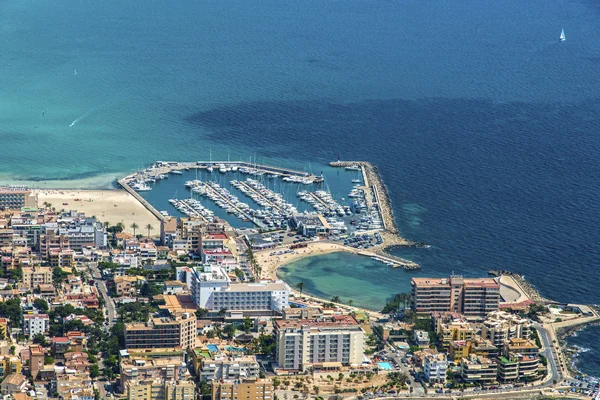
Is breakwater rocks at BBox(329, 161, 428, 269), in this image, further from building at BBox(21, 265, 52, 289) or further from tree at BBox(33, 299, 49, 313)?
tree at BBox(33, 299, 49, 313)

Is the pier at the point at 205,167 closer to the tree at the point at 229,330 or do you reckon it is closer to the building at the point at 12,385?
the tree at the point at 229,330

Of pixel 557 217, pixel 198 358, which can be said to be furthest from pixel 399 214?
pixel 198 358

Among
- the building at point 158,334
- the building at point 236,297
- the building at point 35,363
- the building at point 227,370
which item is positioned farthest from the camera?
the building at point 236,297

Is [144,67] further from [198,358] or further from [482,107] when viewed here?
[198,358]

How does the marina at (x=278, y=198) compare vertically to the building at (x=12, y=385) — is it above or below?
above

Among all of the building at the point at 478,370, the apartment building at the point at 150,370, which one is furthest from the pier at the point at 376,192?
the apartment building at the point at 150,370

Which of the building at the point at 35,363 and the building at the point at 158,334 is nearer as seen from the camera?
the building at the point at 35,363
